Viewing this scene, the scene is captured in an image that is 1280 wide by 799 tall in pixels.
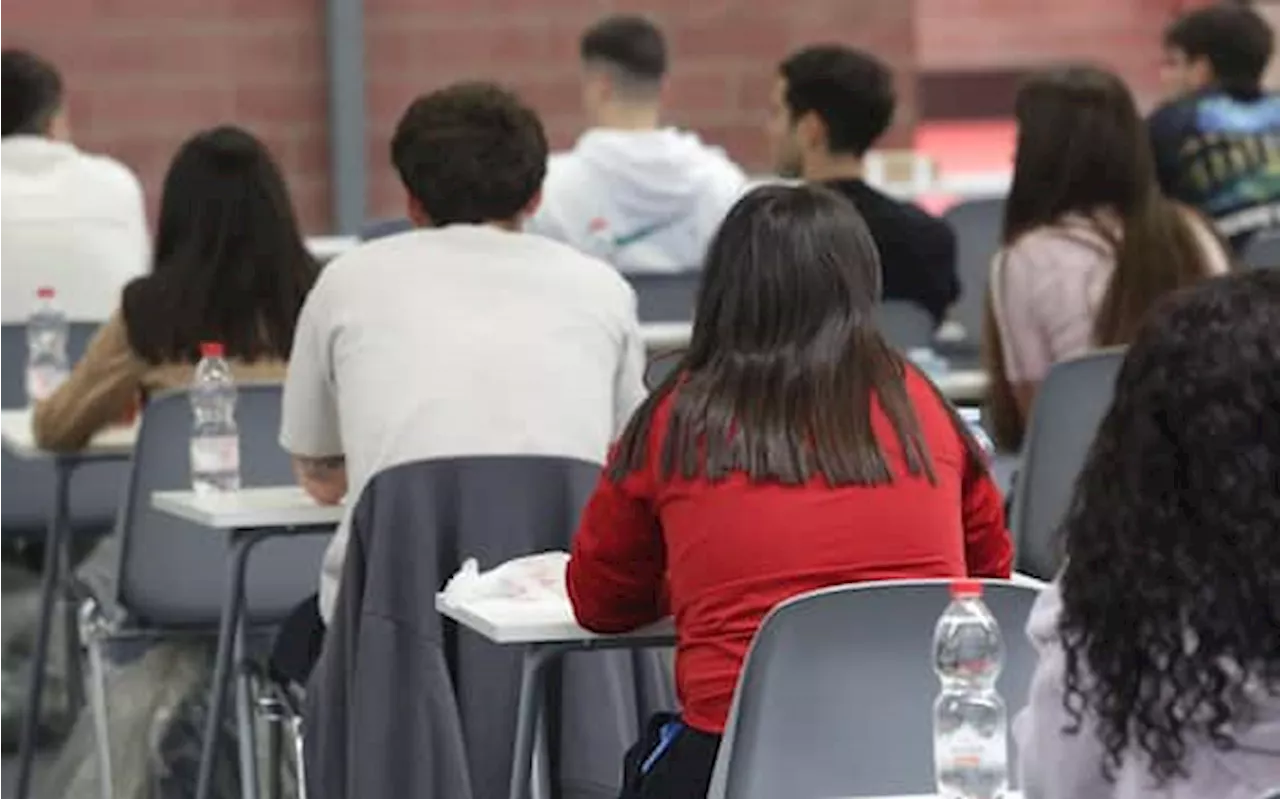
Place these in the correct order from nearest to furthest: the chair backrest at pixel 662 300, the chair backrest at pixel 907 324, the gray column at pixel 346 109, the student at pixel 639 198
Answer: the chair backrest at pixel 907 324 < the chair backrest at pixel 662 300 < the student at pixel 639 198 < the gray column at pixel 346 109

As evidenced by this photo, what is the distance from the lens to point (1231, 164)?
8062 mm

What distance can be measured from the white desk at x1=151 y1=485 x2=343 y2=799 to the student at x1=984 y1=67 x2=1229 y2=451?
1.48 meters

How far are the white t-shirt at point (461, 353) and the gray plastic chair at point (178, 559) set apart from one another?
2.33 feet

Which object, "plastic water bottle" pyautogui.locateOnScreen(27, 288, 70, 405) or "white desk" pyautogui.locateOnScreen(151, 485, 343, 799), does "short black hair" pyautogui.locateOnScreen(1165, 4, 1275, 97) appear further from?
"white desk" pyautogui.locateOnScreen(151, 485, 343, 799)

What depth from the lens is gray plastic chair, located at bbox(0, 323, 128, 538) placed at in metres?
6.58

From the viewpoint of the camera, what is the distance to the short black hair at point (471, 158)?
15.4ft

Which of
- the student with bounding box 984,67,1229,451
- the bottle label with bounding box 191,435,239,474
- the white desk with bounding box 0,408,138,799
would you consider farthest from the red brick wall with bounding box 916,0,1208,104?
the bottle label with bounding box 191,435,239,474

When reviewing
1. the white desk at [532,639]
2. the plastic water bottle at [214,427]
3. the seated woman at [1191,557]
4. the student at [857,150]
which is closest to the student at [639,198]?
the student at [857,150]

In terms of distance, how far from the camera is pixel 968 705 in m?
3.15

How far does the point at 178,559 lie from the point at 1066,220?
174 centimetres

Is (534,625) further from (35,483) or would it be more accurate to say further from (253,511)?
(35,483)

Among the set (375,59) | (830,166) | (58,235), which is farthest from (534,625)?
(375,59)

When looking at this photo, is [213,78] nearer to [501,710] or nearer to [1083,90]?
[1083,90]

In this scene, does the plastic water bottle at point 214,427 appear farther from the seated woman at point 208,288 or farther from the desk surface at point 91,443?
the desk surface at point 91,443
